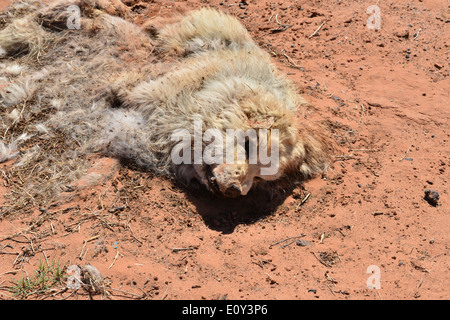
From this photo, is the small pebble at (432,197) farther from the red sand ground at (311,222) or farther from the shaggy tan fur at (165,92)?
the shaggy tan fur at (165,92)

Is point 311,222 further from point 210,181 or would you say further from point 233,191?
point 210,181

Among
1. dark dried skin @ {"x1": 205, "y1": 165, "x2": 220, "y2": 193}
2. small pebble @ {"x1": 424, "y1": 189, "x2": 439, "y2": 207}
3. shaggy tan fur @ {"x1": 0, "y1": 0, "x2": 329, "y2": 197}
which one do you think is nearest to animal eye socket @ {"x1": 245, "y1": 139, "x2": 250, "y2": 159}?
shaggy tan fur @ {"x1": 0, "y1": 0, "x2": 329, "y2": 197}

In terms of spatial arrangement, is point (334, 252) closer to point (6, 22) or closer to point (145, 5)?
point (145, 5)

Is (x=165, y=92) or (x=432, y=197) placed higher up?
(x=165, y=92)

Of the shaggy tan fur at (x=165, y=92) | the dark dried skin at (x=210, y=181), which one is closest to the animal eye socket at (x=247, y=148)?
the shaggy tan fur at (x=165, y=92)

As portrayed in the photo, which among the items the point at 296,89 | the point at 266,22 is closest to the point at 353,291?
the point at 296,89

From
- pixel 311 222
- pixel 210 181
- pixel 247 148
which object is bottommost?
pixel 311 222

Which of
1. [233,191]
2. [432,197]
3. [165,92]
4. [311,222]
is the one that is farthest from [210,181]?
[432,197]
